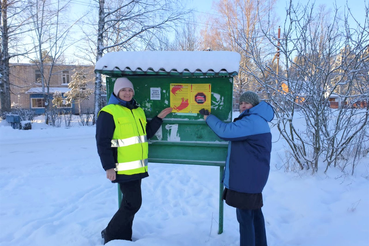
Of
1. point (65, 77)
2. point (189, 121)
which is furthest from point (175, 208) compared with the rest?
point (65, 77)

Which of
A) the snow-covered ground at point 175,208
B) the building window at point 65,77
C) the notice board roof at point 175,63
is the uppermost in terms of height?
the building window at point 65,77

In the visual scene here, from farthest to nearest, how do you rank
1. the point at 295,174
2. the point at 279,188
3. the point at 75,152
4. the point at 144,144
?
the point at 75,152
the point at 295,174
the point at 279,188
the point at 144,144

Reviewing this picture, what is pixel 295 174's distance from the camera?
425cm

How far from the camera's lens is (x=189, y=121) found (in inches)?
103

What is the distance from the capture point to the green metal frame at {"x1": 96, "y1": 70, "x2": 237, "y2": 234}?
255 cm

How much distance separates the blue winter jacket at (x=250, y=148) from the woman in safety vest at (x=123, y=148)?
87 cm

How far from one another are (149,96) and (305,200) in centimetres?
264

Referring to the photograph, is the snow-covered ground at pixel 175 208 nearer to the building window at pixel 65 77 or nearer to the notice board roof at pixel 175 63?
the notice board roof at pixel 175 63

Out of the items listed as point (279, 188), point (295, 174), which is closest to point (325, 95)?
point (295, 174)

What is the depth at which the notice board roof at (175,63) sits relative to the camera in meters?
2.29

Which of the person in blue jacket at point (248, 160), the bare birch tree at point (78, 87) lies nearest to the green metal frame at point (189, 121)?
the person in blue jacket at point (248, 160)

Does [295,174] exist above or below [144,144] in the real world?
below

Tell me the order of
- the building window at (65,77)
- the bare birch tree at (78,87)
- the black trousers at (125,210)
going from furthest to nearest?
the building window at (65,77)
the bare birch tree at (78,87)
the black trousers at (125,210)

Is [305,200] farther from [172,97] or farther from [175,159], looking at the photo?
[172,97]
